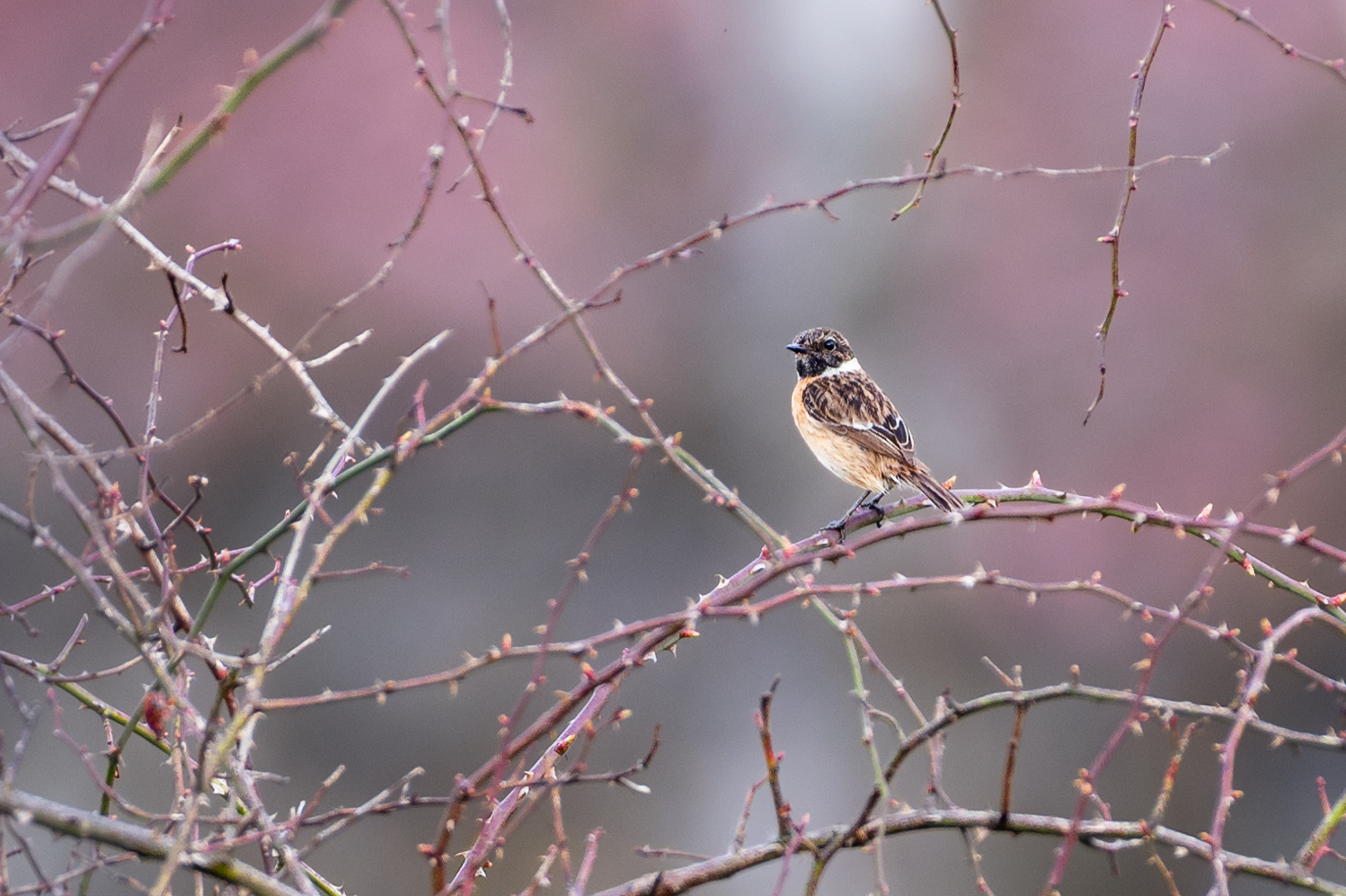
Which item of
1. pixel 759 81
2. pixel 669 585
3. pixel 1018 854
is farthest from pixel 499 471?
pixel 1018 854

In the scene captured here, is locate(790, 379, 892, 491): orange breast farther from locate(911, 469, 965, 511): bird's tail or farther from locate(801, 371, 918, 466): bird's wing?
locate(911, 469, 965, 511): bird's tail

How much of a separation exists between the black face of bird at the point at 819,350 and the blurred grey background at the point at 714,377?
12.7ft

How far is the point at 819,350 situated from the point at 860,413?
739 millimetres

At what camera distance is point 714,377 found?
471 inches

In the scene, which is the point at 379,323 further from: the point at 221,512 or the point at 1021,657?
the point at 1021,657

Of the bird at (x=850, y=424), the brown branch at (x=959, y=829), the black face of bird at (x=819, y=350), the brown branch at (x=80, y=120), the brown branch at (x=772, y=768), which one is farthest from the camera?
the black face of bird at (x=819, y=350)

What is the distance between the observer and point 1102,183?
11.2m

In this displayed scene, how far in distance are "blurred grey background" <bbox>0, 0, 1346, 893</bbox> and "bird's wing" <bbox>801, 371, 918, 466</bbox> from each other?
4126mm

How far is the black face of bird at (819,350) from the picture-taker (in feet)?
21.8

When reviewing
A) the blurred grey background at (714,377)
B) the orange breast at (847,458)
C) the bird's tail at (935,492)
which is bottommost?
the bird's tail at (935,492)

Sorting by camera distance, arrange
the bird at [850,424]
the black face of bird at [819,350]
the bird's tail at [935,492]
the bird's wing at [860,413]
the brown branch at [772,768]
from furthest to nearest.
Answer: the black face of bird at [819,350], the bird's wing at [860,413], the bird at [850,424], the bird's tail at [935,492], the brown branch at [772,768]

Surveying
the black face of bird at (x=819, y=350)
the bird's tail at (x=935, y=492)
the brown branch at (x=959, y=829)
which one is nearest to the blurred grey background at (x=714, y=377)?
the black face of bird at (x=819, y=350)

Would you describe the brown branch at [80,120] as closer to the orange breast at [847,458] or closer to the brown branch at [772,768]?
the brown branch at [772,768]

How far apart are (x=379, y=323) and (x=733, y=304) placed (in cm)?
356
